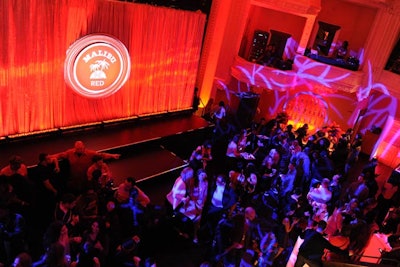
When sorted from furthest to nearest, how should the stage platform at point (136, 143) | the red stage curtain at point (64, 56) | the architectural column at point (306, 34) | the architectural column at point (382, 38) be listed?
the architectural column at point (306, 34) < the architectural column at point (382, 38) < the stage platform at point (136, 143) < the red stage curtain at point (64, 56)

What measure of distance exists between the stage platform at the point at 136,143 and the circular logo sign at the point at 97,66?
1034 mm

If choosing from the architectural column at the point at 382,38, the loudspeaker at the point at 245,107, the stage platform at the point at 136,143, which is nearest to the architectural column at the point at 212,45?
the loudspeaker at the point at 245,107

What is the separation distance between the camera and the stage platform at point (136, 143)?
8094 mm

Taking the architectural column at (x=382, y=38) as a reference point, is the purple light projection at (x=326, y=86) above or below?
below

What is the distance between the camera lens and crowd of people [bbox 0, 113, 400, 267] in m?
5.50

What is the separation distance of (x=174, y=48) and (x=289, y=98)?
624 cm

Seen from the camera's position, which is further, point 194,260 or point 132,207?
point 194,260

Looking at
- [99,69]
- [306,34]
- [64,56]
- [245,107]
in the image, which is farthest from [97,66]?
[306,34]

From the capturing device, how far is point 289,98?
15492 mm

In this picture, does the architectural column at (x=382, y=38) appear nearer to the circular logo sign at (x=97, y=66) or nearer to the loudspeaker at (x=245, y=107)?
the loudspeaker at (x=245, y=107)

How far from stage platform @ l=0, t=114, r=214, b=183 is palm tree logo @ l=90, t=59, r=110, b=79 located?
1.32 meters

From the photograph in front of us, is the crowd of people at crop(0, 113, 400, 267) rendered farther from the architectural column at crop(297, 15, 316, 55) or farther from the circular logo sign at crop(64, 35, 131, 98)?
the architectural column at crop(297, 15, 316, 55)

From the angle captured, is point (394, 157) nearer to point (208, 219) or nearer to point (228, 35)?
point (228, 35)

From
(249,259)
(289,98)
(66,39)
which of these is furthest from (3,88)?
(289,98)
